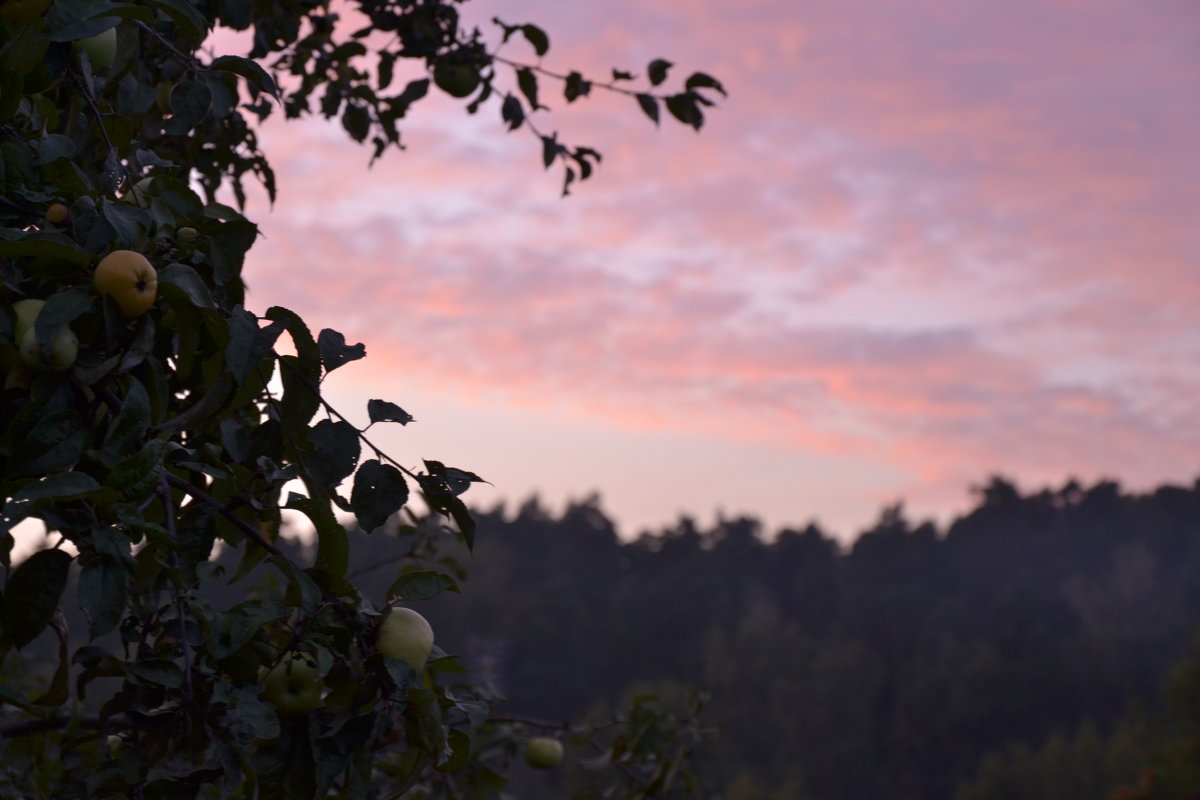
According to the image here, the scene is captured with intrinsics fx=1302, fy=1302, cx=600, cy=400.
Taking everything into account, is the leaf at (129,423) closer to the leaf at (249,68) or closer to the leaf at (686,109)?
the leaf at (249,68)

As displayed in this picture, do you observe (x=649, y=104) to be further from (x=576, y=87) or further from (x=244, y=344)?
(x=244, y=344)

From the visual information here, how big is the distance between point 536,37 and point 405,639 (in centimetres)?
205

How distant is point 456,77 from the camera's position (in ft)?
12.4

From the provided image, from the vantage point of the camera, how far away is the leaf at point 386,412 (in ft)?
6.10

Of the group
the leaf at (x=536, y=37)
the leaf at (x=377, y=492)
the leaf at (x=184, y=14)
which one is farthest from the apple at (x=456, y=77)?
the leaf at (x=377, y=492)

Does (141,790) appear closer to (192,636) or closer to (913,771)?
(192,636)

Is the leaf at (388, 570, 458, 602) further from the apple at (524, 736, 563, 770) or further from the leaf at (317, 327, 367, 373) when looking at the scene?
the apple at (524, 736, 563, 770)

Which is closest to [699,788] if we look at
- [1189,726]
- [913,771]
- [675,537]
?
[1189,726]

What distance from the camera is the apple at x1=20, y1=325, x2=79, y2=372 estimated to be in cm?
158

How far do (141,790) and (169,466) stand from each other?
19.0 inches

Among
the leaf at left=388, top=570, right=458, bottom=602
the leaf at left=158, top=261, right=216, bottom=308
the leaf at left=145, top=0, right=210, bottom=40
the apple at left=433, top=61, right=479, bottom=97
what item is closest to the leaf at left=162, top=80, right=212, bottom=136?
the leaf at left=145, top=0, right=210, bottom=40

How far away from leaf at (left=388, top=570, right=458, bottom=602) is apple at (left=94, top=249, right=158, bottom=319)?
1.84ft

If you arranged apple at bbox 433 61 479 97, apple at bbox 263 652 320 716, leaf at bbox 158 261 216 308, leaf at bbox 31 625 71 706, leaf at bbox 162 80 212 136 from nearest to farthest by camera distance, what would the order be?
leaf at bbox 158 261 216 308
leaf at bbox 31 625 71 706
apple at bbox 263 652 320 716
leaf at bbox 162 80 212 136
apple at bbox 433 61 479 97

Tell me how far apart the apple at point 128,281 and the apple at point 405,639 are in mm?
566
